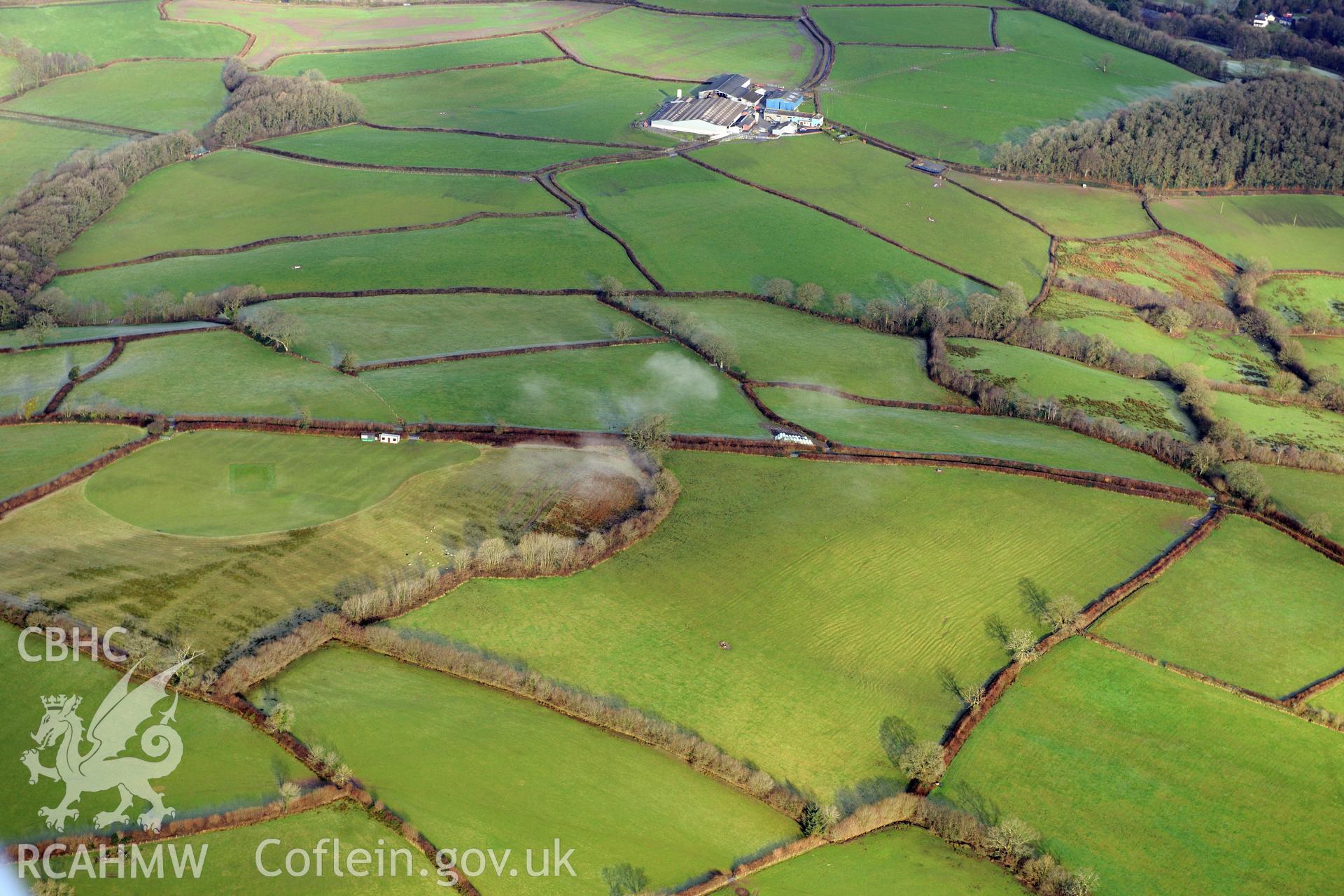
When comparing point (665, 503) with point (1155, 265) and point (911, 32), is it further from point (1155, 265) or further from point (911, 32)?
point (911, 32)

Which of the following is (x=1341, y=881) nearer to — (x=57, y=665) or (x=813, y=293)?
(x=57, y=665)

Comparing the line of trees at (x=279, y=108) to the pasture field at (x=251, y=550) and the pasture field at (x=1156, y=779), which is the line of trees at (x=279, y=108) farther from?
the pasture field at (x=1156, y=779)

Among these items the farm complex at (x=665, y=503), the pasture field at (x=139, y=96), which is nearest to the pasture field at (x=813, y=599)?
the farm complex at (x=665, y=503)

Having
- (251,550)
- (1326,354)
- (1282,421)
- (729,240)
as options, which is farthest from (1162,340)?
(251,550)

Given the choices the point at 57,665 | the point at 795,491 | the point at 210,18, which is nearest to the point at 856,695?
the point at 795,491

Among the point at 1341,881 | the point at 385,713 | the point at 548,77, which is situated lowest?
the point at 1341,881

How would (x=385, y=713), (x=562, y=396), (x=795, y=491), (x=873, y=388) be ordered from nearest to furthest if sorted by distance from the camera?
(x=385, y=713) < (x=795, y=491) < (x=562, y=396) < (x=873, y=388)
